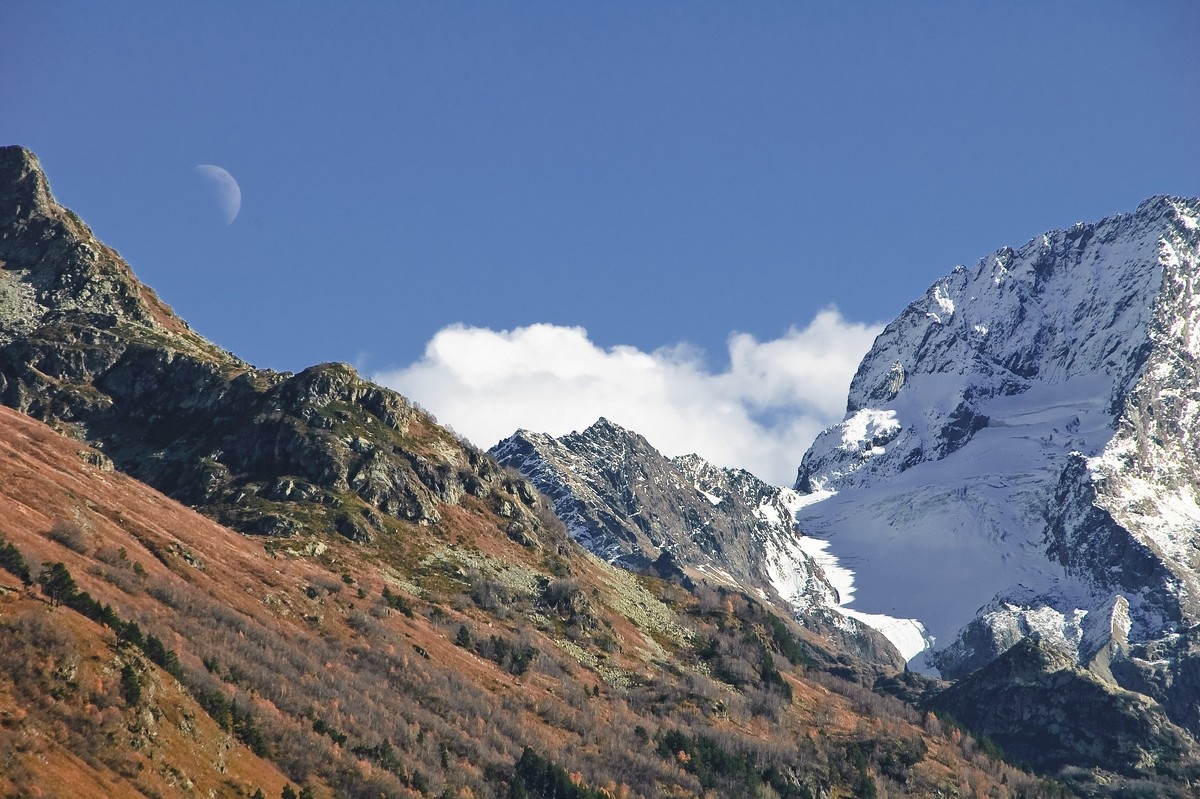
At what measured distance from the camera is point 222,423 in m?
180

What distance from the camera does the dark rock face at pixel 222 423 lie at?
536 ft

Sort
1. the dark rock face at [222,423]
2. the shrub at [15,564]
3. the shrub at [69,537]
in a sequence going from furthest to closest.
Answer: the dark rock face at [222,423]
the shrub at [69,537]
the shrub at [15,564]

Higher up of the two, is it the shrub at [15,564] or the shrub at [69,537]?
the shrub at [69,537]

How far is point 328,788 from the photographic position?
242ft

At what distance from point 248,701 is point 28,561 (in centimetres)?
1632

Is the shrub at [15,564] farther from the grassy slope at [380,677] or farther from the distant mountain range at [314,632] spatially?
the grassy slope at [380,677]

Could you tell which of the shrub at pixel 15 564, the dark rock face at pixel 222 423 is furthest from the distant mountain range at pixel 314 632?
the dark rock face at pixel 222 423

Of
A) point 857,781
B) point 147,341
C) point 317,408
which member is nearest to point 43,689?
point 857,781

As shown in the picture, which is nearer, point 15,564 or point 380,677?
point 15,564

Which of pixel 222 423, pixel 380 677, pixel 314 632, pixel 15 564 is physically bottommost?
pixel 15 564

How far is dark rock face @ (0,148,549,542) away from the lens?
163500mm

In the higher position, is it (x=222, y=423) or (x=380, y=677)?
(x=222, y=423)

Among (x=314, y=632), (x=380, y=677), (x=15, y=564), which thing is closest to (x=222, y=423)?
(x=314, y=632)

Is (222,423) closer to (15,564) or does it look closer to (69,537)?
(69,537)
